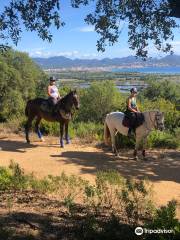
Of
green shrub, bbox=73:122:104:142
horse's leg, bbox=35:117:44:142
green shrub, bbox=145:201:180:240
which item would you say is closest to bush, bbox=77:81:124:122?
green shrub, bbox=73:122:104:142

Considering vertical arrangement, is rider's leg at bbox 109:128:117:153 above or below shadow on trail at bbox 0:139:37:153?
above

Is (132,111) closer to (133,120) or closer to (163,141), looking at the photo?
(133,120)

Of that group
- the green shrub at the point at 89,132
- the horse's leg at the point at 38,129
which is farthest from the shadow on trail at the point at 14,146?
the green shrub at the point at 89,132

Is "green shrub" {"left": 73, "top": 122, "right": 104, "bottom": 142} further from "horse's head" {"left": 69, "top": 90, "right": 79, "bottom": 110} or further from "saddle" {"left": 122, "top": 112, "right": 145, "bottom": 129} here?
"saddle" {"left": 122, "top": 112, "right": 145, "bottom": 129}

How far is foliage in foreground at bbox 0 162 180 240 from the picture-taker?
590 cm

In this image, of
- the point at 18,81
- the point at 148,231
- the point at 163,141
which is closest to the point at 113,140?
the point at 163,141

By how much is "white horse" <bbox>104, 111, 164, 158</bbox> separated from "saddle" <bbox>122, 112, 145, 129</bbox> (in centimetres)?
11

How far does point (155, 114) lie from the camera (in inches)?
536

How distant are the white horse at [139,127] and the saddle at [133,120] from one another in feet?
0.36

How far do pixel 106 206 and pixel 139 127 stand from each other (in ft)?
20.8

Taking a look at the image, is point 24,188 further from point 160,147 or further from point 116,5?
point 160,147

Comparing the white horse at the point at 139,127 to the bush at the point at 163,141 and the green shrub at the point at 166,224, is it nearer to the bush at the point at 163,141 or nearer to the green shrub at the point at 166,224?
the bush at the point at 163,141

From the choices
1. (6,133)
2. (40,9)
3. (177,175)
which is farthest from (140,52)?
(6,133)

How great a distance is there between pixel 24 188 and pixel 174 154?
23.4 ft
